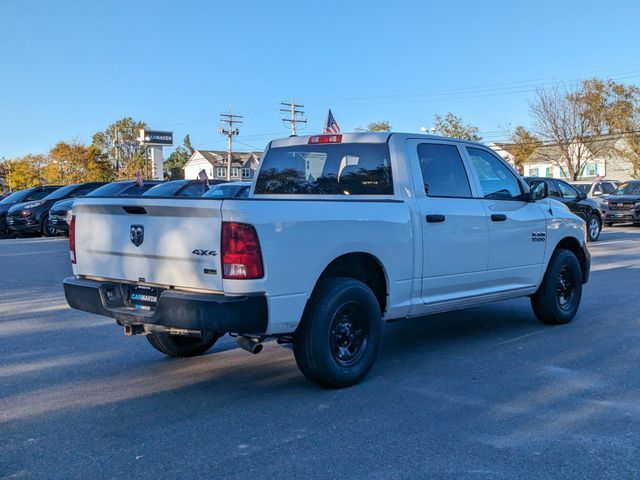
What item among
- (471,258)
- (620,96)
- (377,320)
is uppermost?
(620,96)

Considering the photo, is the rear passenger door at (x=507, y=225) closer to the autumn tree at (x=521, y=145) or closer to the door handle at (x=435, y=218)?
the door handle at (x=435, y=218)

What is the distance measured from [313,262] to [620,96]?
1950 inches

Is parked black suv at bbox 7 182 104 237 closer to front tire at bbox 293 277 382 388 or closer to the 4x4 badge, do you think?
the 4x4 badge

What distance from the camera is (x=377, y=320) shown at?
5.36 metres

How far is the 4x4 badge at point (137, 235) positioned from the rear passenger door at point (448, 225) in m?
2.33

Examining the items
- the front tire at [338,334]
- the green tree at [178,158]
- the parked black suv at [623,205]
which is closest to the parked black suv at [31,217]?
the front tire at [338,334]

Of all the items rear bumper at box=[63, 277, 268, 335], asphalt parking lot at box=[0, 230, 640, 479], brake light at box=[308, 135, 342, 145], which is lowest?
asphalt parking lot at box=[0, 230, 640, 479]

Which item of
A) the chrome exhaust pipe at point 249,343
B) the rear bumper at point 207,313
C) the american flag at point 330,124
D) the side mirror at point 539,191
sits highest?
the american flag at point 330,124

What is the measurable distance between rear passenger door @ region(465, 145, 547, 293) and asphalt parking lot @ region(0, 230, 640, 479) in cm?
67

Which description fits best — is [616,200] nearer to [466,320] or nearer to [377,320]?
[466,320]

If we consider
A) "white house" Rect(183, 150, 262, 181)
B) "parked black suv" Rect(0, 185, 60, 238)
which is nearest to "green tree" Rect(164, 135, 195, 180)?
"white house" Rect(183, 150, 262, 181)

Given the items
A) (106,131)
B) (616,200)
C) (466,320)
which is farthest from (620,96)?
(106,131)

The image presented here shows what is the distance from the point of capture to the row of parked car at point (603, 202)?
1883 centimetres

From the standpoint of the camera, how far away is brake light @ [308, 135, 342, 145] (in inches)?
247
